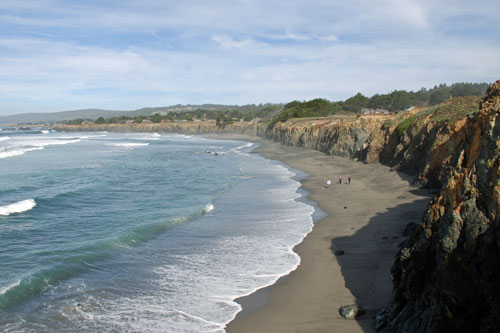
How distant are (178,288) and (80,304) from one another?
2.58 meters

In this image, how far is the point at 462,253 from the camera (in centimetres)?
714

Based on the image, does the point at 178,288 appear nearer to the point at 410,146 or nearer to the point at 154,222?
the point at 154,222

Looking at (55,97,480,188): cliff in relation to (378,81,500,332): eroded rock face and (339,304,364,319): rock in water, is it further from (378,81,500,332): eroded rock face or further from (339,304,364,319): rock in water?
(339,304,364,319): rock in water

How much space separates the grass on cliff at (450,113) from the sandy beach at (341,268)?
5059 mm

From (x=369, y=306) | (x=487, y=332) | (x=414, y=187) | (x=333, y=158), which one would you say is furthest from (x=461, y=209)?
(x=333, y=158)

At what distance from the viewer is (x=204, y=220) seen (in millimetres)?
19703

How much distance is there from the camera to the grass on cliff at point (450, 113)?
24780 mm

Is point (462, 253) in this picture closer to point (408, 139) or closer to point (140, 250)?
point (140, 250)

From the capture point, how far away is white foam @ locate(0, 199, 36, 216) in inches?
836

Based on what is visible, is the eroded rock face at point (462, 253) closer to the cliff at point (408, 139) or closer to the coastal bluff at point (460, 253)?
the coastal bluff at point (460, 253)

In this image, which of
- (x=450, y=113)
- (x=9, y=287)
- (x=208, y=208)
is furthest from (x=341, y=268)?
(x=450, y=113)

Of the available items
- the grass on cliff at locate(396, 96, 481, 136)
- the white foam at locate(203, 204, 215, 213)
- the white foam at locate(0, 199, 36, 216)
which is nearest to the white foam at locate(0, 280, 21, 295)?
the white foam at locate(0, 199, 36, 216)

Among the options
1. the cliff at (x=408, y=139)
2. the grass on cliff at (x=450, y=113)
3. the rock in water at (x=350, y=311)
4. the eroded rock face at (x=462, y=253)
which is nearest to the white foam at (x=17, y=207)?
the rock in water at (x=350, y=311)

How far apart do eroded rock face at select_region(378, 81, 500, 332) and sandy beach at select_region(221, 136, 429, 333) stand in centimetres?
149
